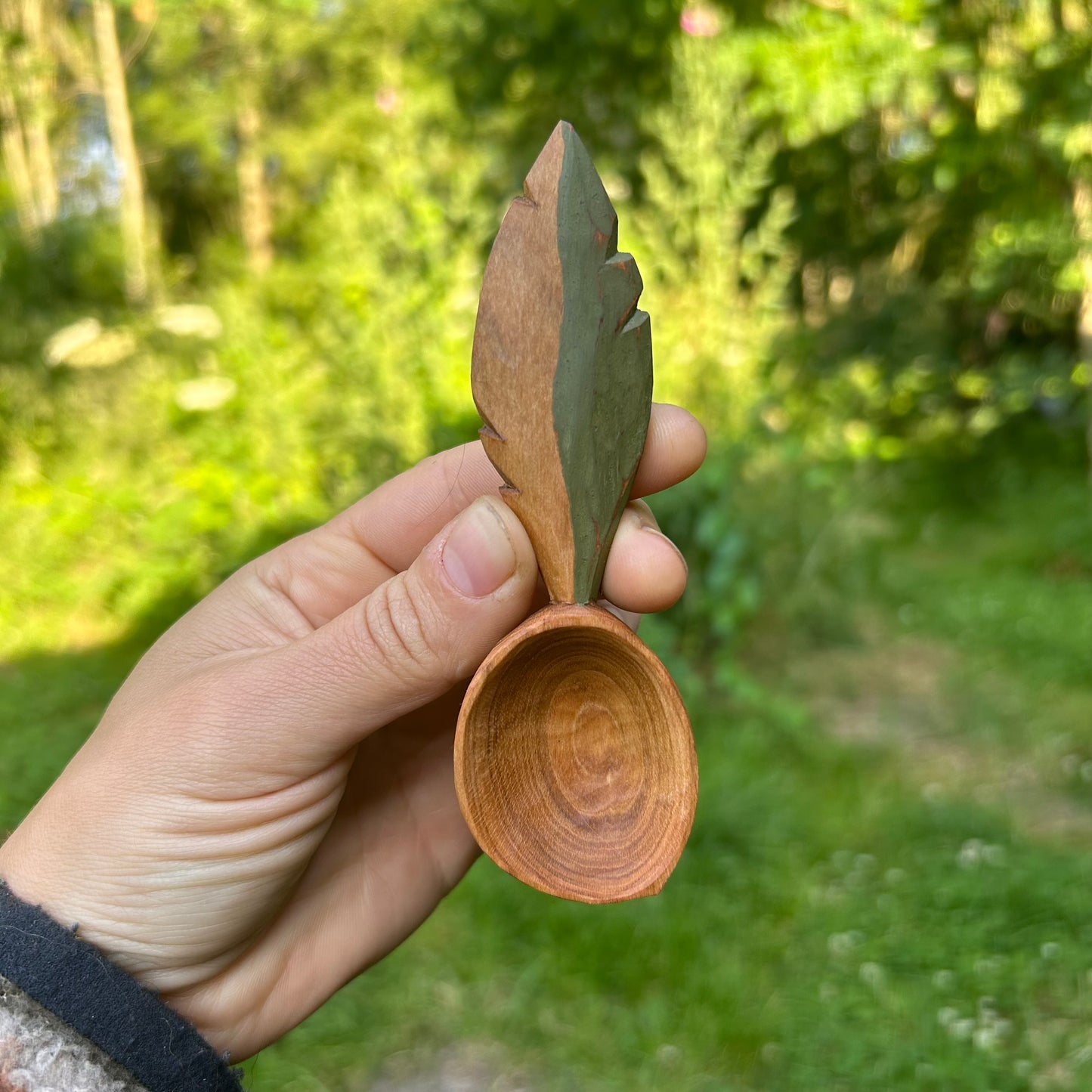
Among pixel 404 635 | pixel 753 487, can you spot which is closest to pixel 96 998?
pixel 404 635

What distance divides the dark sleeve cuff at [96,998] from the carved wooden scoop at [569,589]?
1.39 ft

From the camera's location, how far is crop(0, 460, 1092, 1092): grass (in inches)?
79.4

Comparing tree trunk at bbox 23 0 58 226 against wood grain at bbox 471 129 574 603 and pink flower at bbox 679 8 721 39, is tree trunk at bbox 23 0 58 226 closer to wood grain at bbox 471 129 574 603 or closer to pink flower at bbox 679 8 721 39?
pink flower at bbox 679 8 721 39

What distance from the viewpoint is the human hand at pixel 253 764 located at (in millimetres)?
1146

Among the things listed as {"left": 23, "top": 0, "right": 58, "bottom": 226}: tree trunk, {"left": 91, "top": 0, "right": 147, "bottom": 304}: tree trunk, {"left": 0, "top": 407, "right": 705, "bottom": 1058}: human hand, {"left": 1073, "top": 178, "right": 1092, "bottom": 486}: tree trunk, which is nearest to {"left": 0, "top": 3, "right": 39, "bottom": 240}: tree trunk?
{"left": 23, "top": 0, "right": 58, "bottom": 226}: tree trunk

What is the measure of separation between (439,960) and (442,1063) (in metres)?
0.27

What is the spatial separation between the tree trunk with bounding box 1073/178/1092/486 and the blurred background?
0.06 feet

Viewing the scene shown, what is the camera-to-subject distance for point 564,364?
1068 mm

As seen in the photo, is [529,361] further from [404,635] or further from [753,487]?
[753,487]

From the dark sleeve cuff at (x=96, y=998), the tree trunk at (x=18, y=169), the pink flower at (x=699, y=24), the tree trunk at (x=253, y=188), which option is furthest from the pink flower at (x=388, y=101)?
the tree trunk at (x=253, y=188)

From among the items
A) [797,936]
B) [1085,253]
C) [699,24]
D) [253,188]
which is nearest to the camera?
→ [797,936]

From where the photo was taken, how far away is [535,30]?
580cm

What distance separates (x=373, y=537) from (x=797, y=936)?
1.47m

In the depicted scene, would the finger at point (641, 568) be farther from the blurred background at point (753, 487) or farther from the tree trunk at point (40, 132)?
the tree trunk at point (40, 132)
